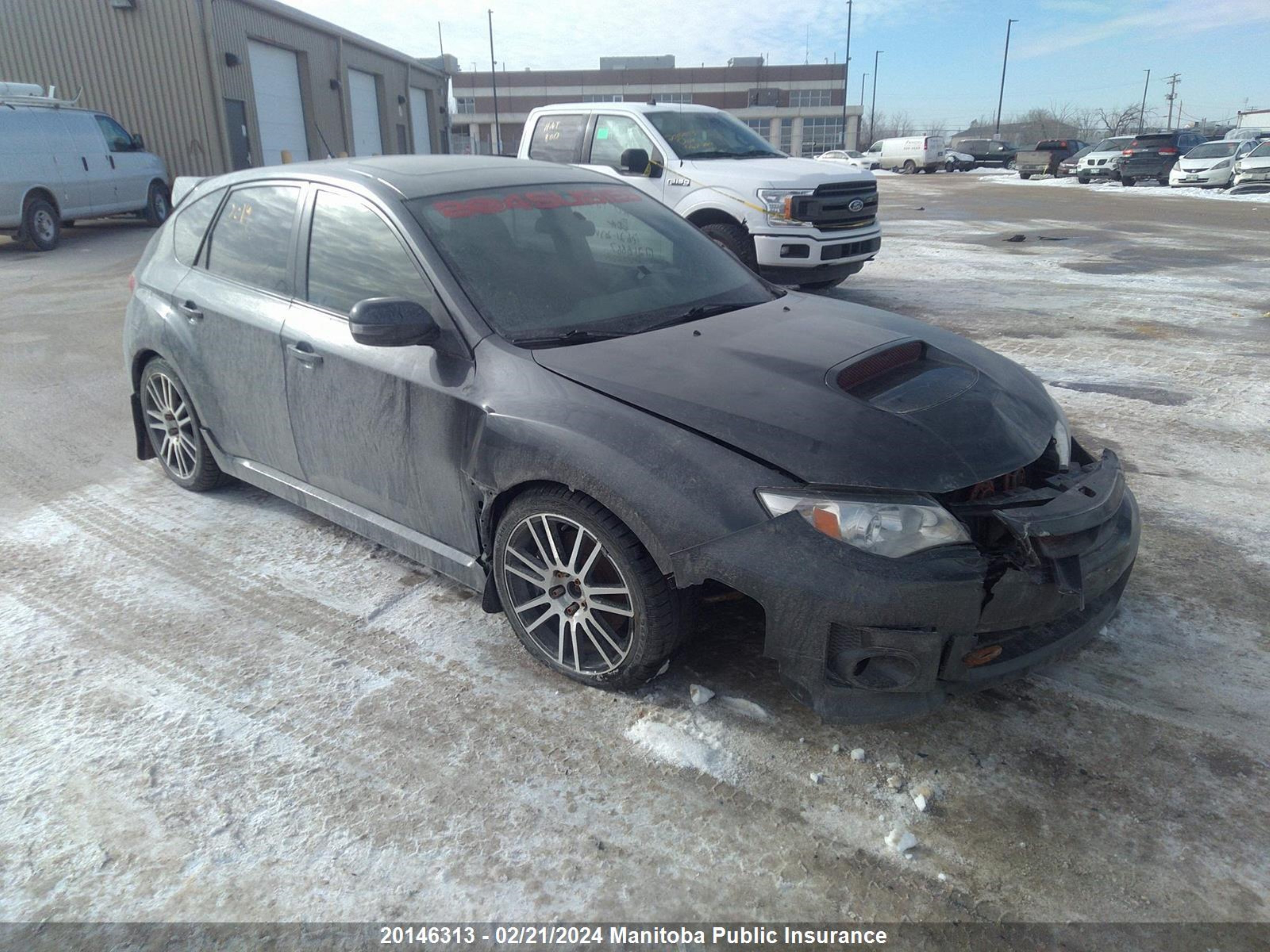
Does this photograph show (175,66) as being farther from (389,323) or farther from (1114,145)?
(1114,145)

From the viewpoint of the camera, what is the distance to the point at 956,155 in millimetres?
50781

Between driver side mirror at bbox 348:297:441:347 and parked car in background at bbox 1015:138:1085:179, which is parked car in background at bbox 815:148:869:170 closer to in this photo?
parked car in background at bbox 1015:138:1085:179

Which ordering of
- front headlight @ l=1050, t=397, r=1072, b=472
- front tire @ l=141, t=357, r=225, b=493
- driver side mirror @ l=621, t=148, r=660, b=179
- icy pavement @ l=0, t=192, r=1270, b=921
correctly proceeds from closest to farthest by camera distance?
icy pavement @ l=0, t=192, r=1270, b=921 → front headlight @ l=1050, t=397, r=1072, b=472 → front tire @ l=141, t=357, r=225, b=493 → driver side mirror @ l=621, t=148, r=660, b=179

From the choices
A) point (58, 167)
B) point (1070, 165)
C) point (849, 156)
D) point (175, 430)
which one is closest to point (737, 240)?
point (175, 430)

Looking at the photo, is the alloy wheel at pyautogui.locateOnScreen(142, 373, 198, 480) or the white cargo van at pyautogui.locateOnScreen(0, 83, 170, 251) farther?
the white cargo van at pyautogui.locateOnScreen(0, 83, 170, 251)

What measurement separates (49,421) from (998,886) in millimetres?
6357

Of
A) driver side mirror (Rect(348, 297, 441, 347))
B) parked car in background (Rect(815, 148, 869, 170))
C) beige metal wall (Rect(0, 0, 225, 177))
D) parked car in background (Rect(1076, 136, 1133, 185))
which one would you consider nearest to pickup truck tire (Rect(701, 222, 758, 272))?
driver side mirror (Rect(348, 297, 441, 347))

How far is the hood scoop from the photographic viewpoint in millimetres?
2910

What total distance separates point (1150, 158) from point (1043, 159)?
842 cm

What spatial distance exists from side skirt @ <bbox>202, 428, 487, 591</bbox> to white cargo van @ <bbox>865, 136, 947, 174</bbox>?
5037 cm

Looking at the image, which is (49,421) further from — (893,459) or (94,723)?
(893,459)

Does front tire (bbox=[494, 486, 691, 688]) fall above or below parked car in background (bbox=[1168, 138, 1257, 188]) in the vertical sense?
below

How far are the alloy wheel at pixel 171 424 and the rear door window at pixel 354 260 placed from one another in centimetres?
132

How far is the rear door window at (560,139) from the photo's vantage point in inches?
383
